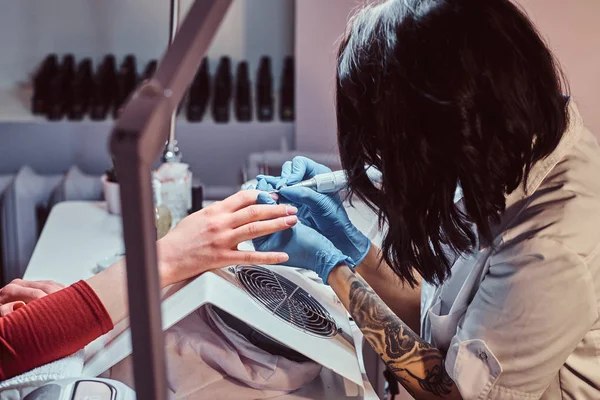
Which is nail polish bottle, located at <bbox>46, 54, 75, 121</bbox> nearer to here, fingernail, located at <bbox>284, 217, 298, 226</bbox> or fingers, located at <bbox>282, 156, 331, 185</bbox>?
fingers, located at <bbox>282, 156, 331, 185</bbox>

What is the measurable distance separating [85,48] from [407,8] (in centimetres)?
169

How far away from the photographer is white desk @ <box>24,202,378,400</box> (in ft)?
4.76

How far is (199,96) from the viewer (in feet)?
7.34

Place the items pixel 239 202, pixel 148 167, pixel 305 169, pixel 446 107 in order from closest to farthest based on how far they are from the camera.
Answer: pixel 148 167
pixel 446 107
pixel 239 202
pixel 305 169

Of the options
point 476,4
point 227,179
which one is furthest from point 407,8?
point 227,179

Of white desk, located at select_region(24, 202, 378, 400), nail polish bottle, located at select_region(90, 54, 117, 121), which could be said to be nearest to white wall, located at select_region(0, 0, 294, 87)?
nail polish bottle, located at select_region(90, 54, 117, 121)

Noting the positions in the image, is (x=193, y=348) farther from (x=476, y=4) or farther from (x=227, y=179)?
(x=227, y=179)

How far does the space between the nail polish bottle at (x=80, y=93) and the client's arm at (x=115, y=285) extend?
1142mm

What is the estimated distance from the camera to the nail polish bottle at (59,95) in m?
2.19

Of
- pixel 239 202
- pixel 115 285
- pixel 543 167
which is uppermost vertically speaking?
pixel 543 167

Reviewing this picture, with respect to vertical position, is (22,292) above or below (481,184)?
below

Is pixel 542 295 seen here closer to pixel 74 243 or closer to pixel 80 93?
pixel 74 243

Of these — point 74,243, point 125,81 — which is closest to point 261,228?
point 74,243

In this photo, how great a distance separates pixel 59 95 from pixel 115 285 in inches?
49.4
